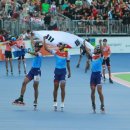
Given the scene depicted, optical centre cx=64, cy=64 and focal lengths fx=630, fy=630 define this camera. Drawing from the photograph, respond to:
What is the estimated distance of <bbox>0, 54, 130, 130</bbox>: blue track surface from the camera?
57.0 feet

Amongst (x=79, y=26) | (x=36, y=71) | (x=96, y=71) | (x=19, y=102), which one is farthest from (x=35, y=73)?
(x=79, y=26)

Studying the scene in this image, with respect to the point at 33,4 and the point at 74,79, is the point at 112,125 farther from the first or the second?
the point at 33,4

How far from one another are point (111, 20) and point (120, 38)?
1.50 meters

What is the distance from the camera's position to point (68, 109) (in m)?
20.2

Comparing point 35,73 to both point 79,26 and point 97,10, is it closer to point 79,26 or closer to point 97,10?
point 79,26

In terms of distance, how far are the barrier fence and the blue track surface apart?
10.5 m

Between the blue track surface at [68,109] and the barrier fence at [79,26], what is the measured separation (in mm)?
10474

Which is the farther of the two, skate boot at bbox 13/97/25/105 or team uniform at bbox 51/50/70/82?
skate boot at bbox 13/97/25/105

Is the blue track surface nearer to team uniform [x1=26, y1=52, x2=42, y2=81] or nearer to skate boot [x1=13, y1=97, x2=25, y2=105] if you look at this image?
skate boot [x1=13, y1=97, x2=25, y2=105]

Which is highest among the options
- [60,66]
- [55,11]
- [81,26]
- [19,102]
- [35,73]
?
[55,11]

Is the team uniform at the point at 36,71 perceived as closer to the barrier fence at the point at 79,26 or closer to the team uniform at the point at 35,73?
the team uniform at the point at 35,73

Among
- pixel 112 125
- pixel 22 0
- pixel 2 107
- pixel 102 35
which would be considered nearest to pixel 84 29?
pixel 102 35

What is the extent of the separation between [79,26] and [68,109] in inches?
882

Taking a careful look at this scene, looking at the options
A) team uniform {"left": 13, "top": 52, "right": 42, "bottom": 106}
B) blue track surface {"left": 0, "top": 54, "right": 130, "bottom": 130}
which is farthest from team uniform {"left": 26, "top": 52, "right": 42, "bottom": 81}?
blue track surface {"left": 0, "top": 54, "right": 130, "bottom": 130}
